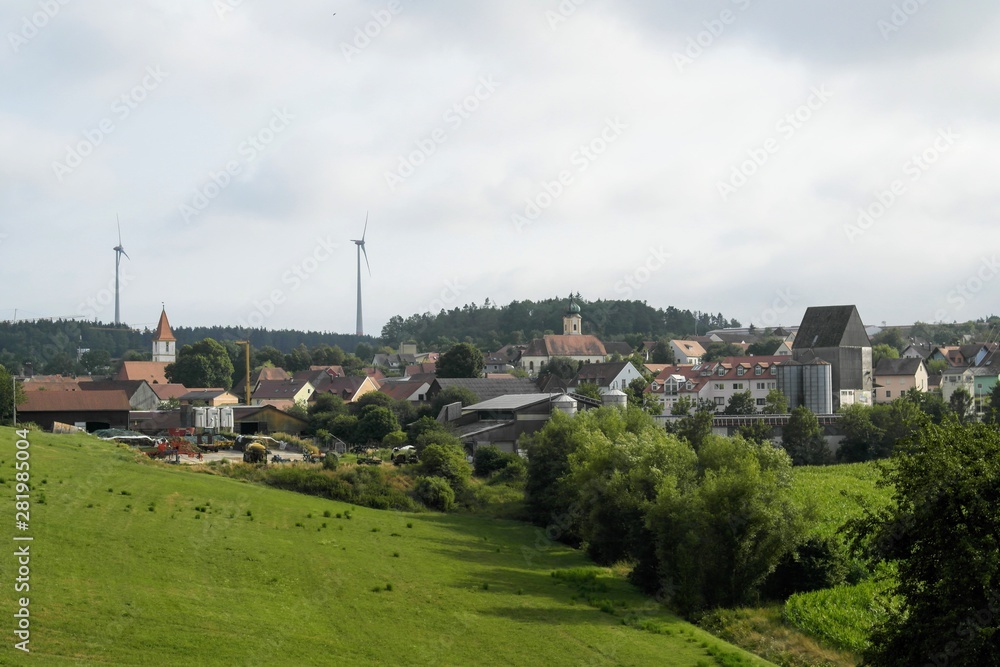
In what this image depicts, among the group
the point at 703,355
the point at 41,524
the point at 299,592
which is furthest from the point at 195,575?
the point at 703,355

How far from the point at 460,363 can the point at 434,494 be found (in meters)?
56.3

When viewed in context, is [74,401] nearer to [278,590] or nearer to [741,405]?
[278,590]

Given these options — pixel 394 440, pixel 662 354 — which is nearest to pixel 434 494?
pixel 394 440

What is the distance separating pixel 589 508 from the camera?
129 feet

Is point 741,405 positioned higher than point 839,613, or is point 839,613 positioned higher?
point 741,405

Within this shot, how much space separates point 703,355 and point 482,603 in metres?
135

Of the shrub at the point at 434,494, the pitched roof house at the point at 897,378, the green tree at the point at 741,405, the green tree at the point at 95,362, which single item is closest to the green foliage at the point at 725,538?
the shrub at the point at 434,494

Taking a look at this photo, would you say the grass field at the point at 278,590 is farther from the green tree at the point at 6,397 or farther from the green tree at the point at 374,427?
the green tree at the point at 374,427

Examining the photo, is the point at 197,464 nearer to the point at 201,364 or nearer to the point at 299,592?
the point at 299,592

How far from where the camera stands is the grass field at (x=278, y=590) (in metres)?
20.0

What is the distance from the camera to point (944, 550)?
18484 mm

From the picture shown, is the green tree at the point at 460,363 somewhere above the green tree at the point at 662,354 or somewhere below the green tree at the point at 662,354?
below

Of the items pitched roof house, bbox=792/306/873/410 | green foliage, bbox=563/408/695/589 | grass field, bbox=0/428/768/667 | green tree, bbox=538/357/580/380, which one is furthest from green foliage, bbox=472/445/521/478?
green tree, bbox=538/357/580/380

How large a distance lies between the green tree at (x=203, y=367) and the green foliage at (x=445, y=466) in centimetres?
7276
